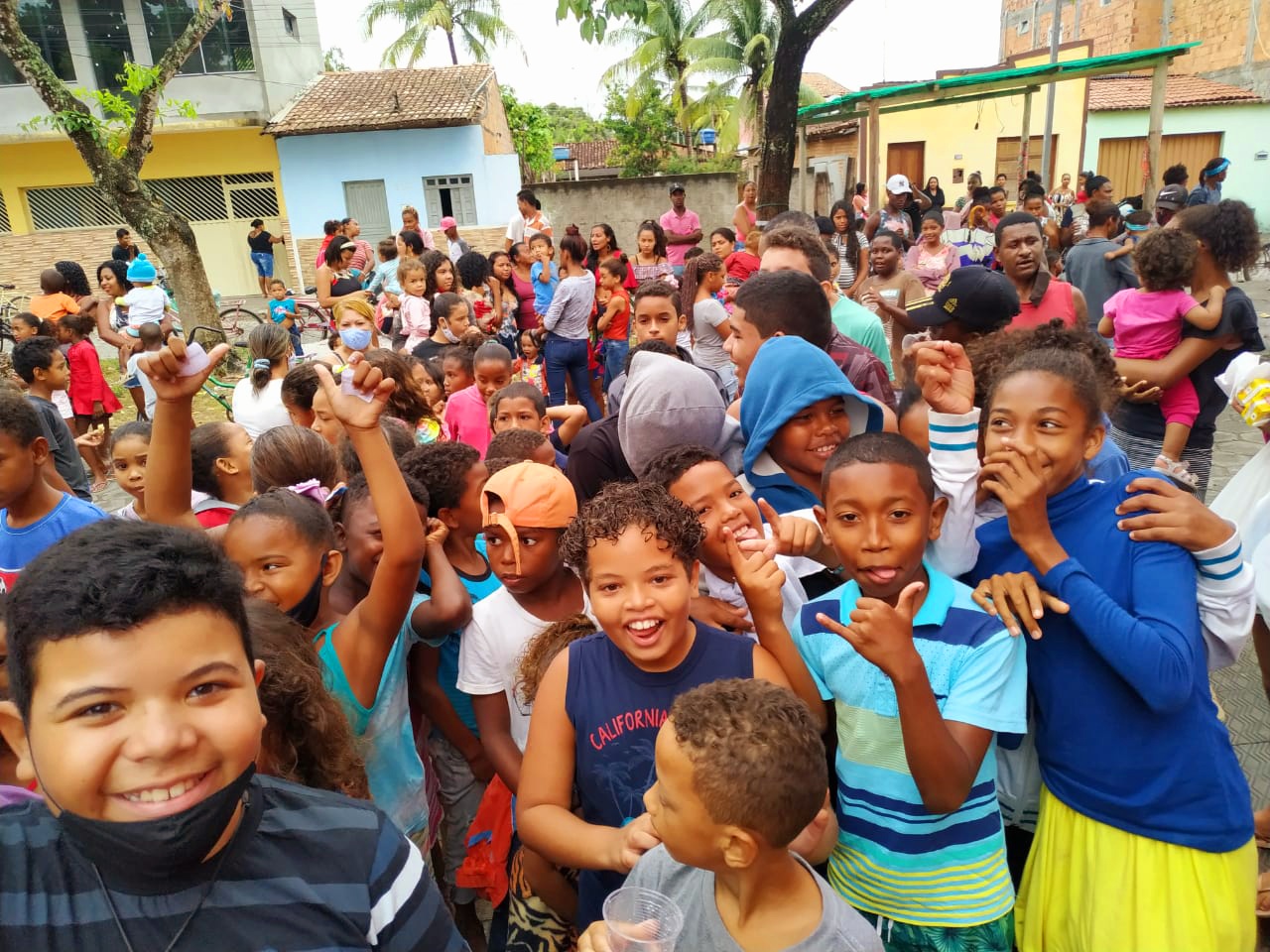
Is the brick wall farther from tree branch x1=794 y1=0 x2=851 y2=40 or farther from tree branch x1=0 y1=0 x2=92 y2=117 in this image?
tree branch x1=0 y1=0 x2=92 y2=117

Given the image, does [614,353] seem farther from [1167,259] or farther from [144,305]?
[144,305]

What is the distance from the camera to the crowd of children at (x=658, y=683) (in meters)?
1.10

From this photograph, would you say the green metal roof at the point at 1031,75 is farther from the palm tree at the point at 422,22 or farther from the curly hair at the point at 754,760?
the palm tree at the point at 422,22

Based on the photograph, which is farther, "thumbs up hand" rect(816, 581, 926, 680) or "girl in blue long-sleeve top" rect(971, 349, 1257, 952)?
"girl in blue long-sleeve top" rect(971, 349, 1257, 952)

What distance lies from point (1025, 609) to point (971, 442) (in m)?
0.54

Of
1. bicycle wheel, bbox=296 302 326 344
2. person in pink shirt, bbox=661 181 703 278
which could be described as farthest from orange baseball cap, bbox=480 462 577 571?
bicycle wheel, bbox=296 302 326 344

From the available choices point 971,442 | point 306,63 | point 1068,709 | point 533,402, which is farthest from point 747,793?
point 306,63

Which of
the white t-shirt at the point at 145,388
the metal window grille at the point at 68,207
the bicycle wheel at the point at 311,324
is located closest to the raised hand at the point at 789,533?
the white t-shirt at the point at 145,388

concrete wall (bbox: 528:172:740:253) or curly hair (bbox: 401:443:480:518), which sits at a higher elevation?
concrete wall (bbox: 528:172:740:253)

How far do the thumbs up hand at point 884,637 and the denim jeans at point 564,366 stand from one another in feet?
18.9

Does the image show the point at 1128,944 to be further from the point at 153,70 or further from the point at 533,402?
the point at 153,70

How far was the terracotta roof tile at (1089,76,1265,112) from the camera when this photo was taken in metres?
23.0

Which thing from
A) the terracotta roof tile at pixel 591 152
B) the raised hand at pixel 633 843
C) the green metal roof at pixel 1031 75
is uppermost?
the terracotta roof tile at pixel 591 152

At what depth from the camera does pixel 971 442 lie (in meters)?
2.04
